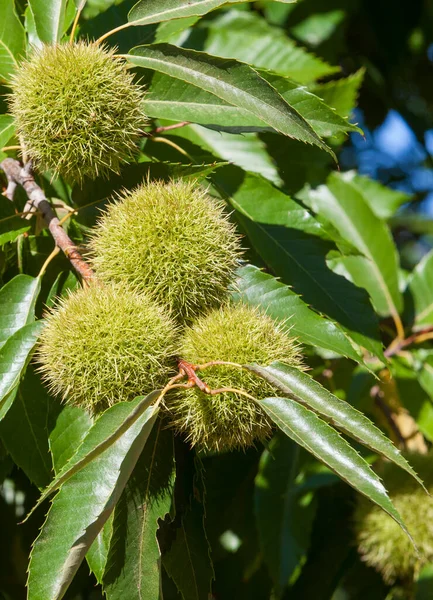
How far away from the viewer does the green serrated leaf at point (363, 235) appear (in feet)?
6.40

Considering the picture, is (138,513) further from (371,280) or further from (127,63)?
(371,280)

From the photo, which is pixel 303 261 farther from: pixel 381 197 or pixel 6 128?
pixel 381 197

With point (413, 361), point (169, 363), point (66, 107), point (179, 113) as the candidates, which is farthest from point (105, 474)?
point (413, 361)

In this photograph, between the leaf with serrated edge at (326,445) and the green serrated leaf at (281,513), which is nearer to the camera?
the leaf with serrated edge at (326,445)

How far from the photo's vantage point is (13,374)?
107cm

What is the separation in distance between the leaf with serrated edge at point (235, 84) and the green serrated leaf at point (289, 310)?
0.29 m

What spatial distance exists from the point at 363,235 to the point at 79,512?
4.30 feet

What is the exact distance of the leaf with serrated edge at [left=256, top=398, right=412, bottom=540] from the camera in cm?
85

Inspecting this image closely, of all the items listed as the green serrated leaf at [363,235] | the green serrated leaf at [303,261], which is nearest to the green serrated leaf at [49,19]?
the green serrated leaf at [303,261]

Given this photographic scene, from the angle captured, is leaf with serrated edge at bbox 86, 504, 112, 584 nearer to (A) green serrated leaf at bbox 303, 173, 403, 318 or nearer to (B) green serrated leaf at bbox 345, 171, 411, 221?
(A) green serrated leaf at bbox 303, 173, 403, 318

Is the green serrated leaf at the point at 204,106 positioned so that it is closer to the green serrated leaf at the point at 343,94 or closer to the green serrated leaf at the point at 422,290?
the green serrated leaf at the point at 343,94

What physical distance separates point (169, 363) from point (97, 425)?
0.17 meters

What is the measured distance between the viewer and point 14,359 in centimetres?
108

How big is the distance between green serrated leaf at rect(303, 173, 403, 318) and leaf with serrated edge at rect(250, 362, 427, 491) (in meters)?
1.04
